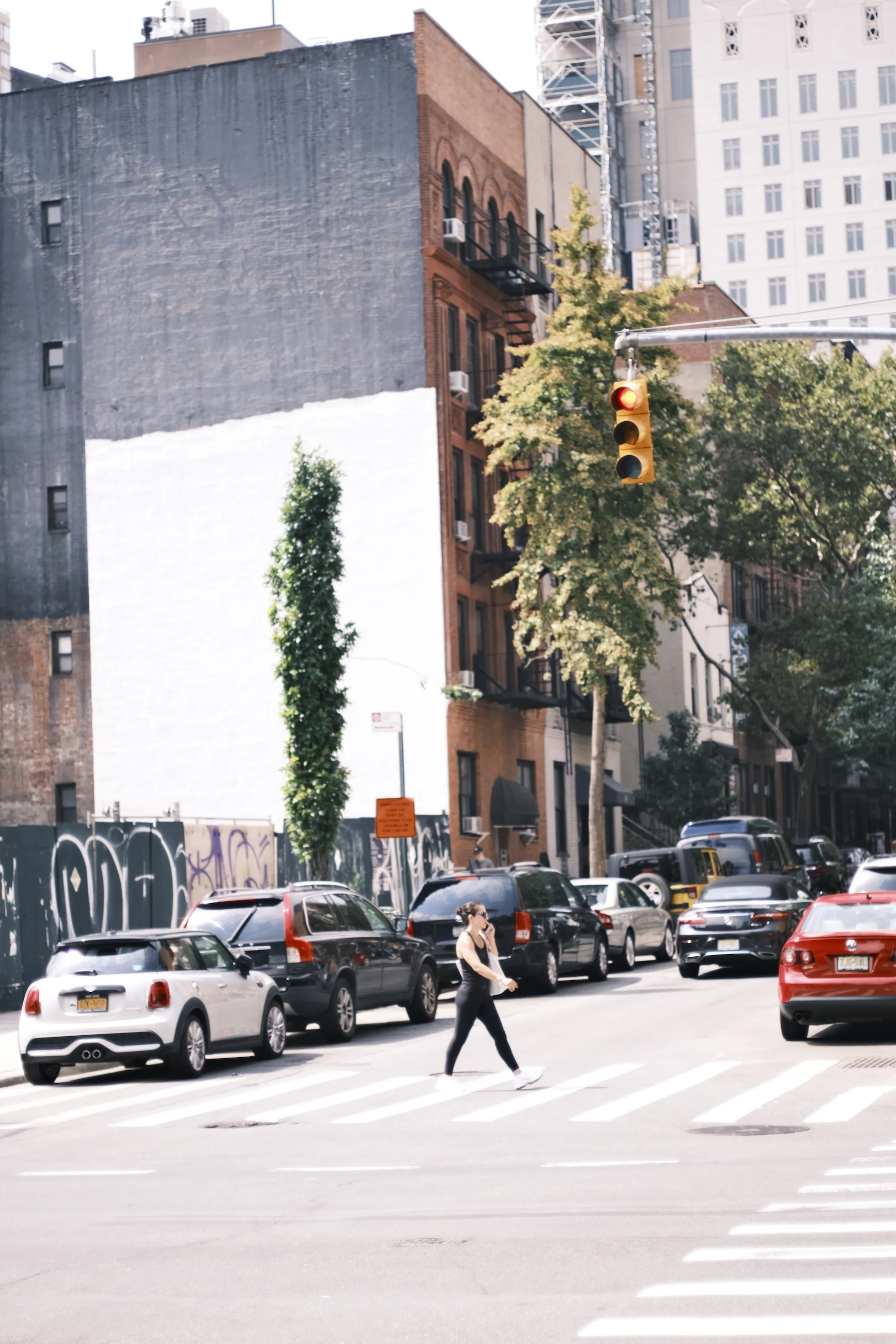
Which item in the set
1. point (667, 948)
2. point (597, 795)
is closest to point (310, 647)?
point (667, 948)

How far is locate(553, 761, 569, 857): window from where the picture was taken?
53531mm

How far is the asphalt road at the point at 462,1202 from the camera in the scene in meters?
7.89

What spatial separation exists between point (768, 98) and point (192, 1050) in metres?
112

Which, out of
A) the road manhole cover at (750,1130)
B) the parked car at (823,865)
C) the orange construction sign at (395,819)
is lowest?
the road manhole cover at (750,1130)

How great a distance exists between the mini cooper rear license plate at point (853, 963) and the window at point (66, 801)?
1229 inches

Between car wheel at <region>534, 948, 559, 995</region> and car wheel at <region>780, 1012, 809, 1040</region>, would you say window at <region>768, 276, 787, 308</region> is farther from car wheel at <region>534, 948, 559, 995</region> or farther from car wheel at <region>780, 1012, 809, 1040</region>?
car wheel at <region>780, 1012, 809, 1040</region>

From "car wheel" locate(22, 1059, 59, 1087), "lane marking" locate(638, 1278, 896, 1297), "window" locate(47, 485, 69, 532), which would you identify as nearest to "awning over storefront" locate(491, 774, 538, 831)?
"window" locate(47, 485, 69, 532)

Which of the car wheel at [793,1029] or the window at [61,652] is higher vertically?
the window at [61,652]

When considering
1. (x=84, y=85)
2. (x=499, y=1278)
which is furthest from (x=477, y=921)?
(x=84, y=85)

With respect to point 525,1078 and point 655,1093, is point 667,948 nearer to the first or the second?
point 525,1078

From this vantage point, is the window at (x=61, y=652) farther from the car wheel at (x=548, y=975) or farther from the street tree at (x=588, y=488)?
the car wheel at (x=548, y=975)

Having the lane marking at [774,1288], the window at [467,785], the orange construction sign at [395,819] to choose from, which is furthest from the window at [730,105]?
the lane marking at [774,1288]

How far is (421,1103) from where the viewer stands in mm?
15945

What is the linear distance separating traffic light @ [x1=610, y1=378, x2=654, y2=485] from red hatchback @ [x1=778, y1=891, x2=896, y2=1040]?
17.1 ft
